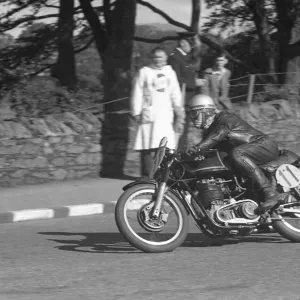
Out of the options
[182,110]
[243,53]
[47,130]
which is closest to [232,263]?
[182,110]

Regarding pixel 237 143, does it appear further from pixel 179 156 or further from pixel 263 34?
pixel 263 34

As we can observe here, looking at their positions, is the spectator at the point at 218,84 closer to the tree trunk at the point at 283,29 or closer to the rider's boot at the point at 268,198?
the rider's boot at the point at 268,198

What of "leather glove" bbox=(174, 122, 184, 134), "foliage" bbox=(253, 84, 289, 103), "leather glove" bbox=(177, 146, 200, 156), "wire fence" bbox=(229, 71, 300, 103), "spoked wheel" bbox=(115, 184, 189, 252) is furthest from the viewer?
"foliage" bbox=(253, 84, 289, 103)

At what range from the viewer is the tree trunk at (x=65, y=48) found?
67.6 ft

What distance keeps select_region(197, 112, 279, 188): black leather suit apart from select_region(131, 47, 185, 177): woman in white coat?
138 inches

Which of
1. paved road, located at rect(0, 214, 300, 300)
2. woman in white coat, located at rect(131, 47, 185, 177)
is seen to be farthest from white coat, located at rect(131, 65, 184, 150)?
paved road, located at rect(0, 214, 300, 300)

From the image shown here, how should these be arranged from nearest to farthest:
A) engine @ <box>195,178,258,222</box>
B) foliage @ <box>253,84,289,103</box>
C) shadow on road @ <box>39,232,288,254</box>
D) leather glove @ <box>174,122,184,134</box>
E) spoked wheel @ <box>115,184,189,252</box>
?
spoked wheel @ <box>115,184,189,252</box>
engine @ <box>195,178,258,222</box>
shadow on road @ <box>39,232,288,254</box>
leather glove @ <box>174,122,184,134</box>
foliage @ <box>253,84,289,103</box>

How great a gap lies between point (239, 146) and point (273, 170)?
0.40m

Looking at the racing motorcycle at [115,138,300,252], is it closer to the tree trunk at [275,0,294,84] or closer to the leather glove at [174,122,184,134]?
the leather glove at [174,122,184,134]

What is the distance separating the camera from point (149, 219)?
7598 mm

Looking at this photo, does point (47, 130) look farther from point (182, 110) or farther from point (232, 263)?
point (232, 263)

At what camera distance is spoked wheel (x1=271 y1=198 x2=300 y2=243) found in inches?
315

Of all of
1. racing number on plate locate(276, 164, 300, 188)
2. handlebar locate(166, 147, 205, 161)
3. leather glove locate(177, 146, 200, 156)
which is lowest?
racing number on plate locate(276, 164, 300, 188)

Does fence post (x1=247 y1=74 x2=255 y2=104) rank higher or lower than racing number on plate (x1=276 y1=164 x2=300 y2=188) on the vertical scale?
Answer: lower
